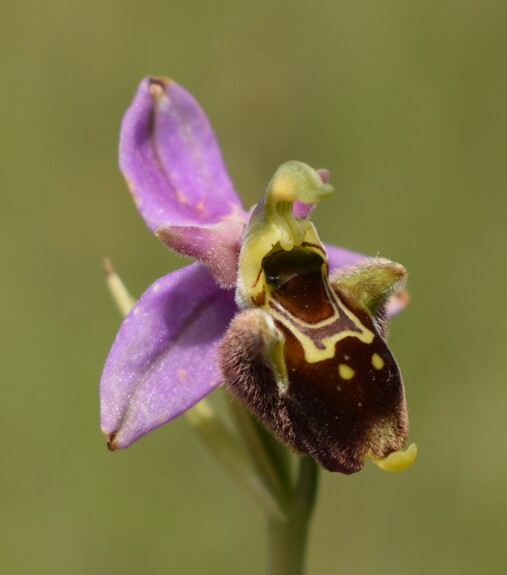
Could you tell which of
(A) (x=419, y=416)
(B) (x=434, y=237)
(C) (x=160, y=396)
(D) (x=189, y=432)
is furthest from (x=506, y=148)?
(C) (x=160, y=396)

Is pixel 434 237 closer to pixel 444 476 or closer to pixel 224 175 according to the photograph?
pixel 444 476

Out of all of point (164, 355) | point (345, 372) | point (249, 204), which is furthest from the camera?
point (249, 204)

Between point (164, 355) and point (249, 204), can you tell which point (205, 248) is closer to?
point (164, 355)

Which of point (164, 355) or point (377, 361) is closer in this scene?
point (377, 361)

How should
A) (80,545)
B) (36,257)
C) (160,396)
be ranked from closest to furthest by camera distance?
1. (160,396)
2. (80,545)
3. (36,257)

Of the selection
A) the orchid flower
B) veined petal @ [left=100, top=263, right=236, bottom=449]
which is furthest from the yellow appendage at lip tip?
veined petal @ [left=100, top=263, right=236, bottom=449]

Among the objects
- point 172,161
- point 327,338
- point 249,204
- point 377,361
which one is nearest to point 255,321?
point 327,338

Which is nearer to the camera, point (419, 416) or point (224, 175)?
point (224, 175)
